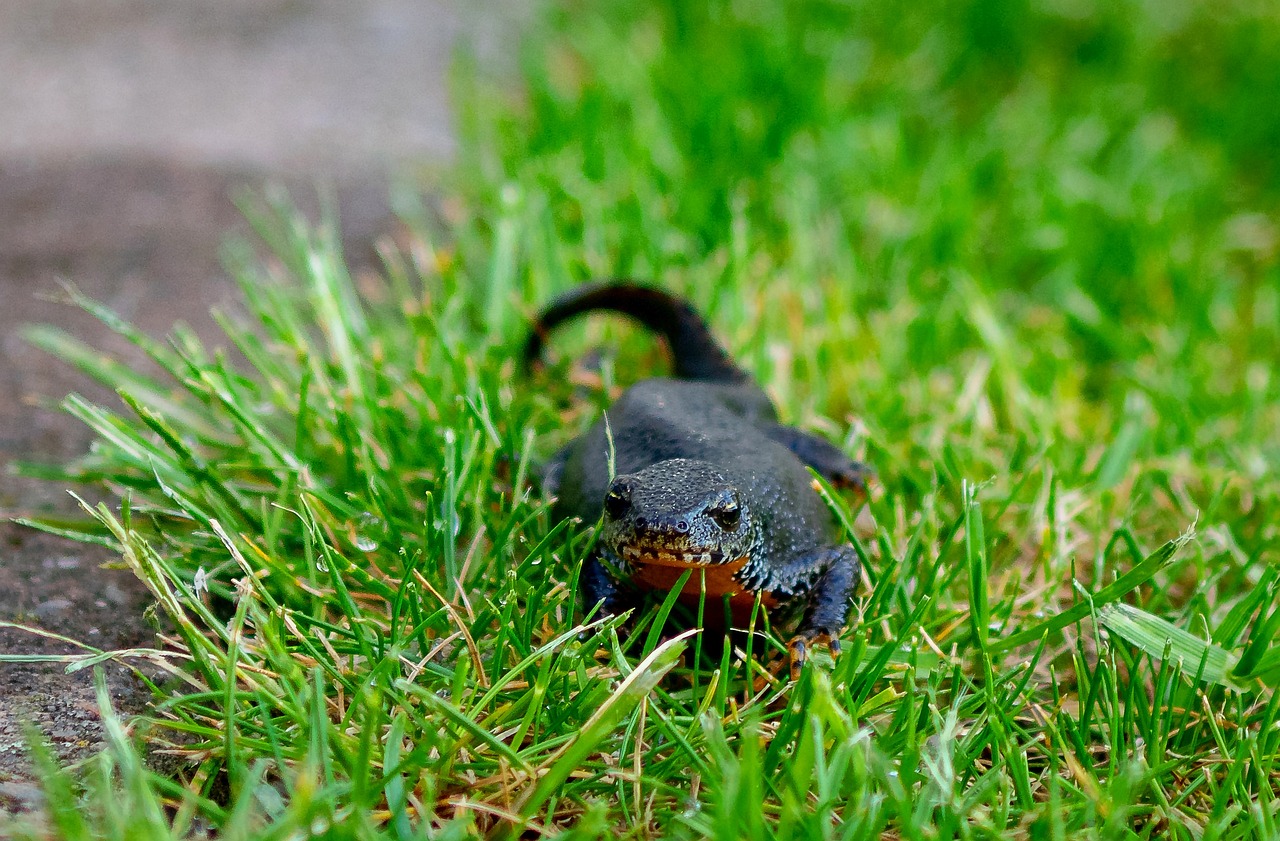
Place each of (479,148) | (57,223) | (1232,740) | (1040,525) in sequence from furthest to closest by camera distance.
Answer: (479,148), (57,223), (1040,525), (1232,740)

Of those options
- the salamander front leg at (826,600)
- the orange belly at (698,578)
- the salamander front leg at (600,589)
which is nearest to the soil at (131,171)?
the salamander front leg at (600,589)

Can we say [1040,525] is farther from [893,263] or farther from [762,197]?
[762,197]

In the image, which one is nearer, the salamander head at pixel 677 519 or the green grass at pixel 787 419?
the green grass at pixel 787 419

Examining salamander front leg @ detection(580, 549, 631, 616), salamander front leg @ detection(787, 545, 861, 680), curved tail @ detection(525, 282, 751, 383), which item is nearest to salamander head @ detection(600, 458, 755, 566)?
salamander front leg @ detection(580, 549, 631, 616)

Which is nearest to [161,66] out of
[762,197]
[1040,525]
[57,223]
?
[57,223]

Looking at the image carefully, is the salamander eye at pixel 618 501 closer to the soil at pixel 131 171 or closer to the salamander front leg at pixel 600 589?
the salamander front leg at pixel 600 589

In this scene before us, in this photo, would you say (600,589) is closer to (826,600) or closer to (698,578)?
(698,578)

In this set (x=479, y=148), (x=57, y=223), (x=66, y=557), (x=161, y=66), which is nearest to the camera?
(x=66, y=557)

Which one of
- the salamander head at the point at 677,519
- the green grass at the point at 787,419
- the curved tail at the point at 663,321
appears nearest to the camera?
the green grass at the point at 787,419
